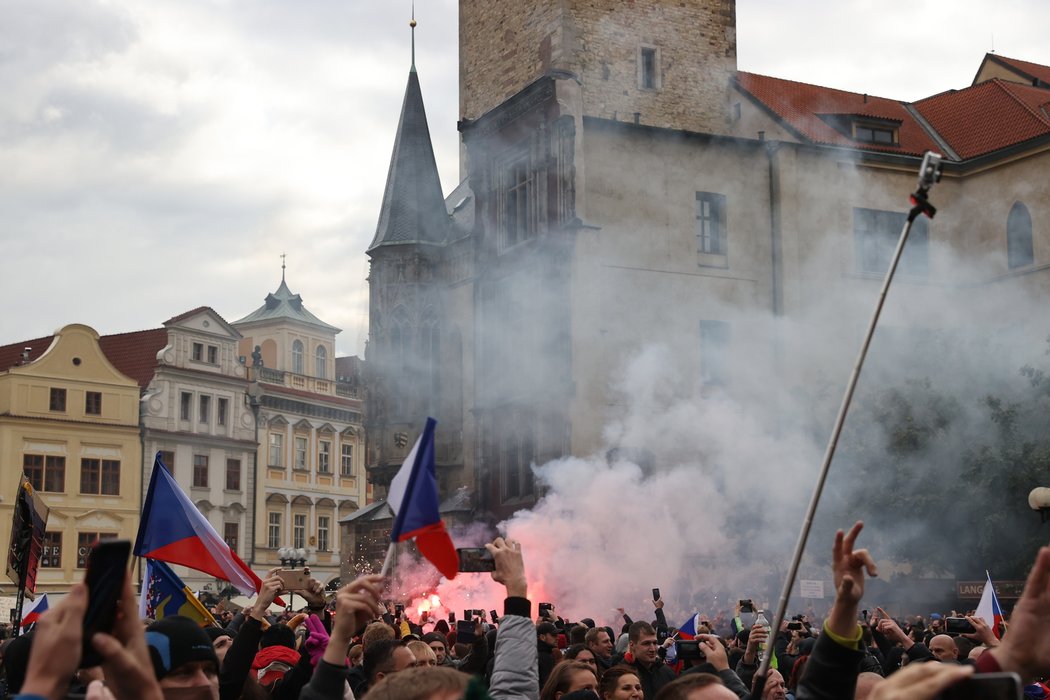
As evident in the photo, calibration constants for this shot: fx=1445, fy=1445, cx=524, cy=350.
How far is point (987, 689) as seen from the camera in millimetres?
2857

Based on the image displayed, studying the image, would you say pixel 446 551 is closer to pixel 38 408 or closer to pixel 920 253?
pixel 920 253

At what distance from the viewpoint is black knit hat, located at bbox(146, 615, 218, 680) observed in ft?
14.9

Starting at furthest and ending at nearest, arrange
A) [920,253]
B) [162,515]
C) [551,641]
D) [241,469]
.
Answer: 1. [241,469]
2. [920,253]
3. [551,641]
4. [162,515]

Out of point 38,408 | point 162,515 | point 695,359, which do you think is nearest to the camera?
point 162,515

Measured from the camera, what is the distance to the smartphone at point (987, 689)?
284cm

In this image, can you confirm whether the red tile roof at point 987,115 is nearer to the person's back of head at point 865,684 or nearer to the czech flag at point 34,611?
the czech flag at point 34,611

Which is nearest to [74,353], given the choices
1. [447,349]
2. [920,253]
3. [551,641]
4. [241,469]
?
[241,469]

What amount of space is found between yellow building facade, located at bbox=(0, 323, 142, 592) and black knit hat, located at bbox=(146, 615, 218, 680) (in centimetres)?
5321

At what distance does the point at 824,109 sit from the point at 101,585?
141ft

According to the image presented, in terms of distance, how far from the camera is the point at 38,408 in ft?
187

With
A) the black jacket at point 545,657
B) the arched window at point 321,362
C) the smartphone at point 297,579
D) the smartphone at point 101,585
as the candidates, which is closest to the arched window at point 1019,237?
the black jacket at point 545,657

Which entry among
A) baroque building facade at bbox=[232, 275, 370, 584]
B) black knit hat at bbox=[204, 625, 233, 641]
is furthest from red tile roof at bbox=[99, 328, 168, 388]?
black knit hat at bbox=[204, 625, 233, 641]

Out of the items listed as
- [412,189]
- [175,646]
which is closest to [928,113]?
[412,189]

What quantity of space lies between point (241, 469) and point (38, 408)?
10185mm
